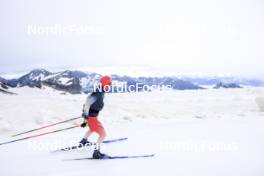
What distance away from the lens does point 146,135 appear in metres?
5.51

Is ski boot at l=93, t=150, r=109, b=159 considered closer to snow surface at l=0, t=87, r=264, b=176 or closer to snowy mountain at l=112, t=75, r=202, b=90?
snow surface at l=0, t=87, r=264, b=176

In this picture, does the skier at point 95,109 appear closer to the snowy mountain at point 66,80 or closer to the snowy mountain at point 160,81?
the snowy mountain at point 66,80

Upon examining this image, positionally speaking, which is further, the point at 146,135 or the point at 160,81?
the point at 160,81

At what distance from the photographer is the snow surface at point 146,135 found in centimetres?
372

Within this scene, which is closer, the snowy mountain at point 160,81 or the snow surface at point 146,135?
the snow surface at point 146,135

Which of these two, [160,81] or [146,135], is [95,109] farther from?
[160,81]

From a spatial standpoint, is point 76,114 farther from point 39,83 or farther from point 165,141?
point 165,141

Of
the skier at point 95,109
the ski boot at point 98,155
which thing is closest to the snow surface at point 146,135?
the ski boot at point 98,155

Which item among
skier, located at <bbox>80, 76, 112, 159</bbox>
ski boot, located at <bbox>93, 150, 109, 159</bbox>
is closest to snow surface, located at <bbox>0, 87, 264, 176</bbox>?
ski boot, located at <bbox>93, 150, 109, 159</bbox>

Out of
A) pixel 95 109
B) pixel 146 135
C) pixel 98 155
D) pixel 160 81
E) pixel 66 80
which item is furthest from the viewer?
pixel 160 81

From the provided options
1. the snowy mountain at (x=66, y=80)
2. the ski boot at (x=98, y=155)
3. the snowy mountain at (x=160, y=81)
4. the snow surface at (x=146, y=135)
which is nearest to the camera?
the snow surface at (x=146, y=135)

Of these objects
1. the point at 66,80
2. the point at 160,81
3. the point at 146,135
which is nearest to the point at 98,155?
the point at 146,135

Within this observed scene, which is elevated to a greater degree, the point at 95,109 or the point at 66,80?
the point at 66,80

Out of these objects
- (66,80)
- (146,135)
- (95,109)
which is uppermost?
(66,80)
